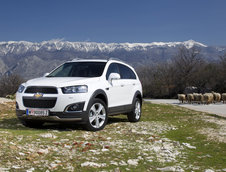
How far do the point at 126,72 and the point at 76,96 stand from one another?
3.03 metres

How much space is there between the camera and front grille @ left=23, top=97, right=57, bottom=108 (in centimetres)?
741

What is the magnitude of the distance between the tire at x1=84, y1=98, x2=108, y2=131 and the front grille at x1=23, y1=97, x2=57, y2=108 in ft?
2.97

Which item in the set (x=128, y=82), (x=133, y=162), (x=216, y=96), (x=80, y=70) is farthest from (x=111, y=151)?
(x=216, y=96)

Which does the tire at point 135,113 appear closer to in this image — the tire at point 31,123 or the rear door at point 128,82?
the rear door at point 128,82

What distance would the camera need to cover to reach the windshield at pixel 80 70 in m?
8.75

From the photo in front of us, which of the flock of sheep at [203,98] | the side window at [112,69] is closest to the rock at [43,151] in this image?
the side window at [112,69]

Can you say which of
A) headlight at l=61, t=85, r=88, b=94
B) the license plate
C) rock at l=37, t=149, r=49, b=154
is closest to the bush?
the license plate

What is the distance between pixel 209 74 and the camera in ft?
213

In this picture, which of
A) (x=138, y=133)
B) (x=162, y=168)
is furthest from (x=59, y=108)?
(x=162, y=168)

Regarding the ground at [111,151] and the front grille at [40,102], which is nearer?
the ground at [111,151]

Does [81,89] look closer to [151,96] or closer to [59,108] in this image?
[59,108]

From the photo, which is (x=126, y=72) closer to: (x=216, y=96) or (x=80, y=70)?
(x=80, y=70)

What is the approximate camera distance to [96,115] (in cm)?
805

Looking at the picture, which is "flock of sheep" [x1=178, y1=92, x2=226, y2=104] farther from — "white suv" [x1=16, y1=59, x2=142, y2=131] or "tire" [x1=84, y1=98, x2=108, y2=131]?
"tire" [x1=84, y1=98, x2=108, y2=131]
